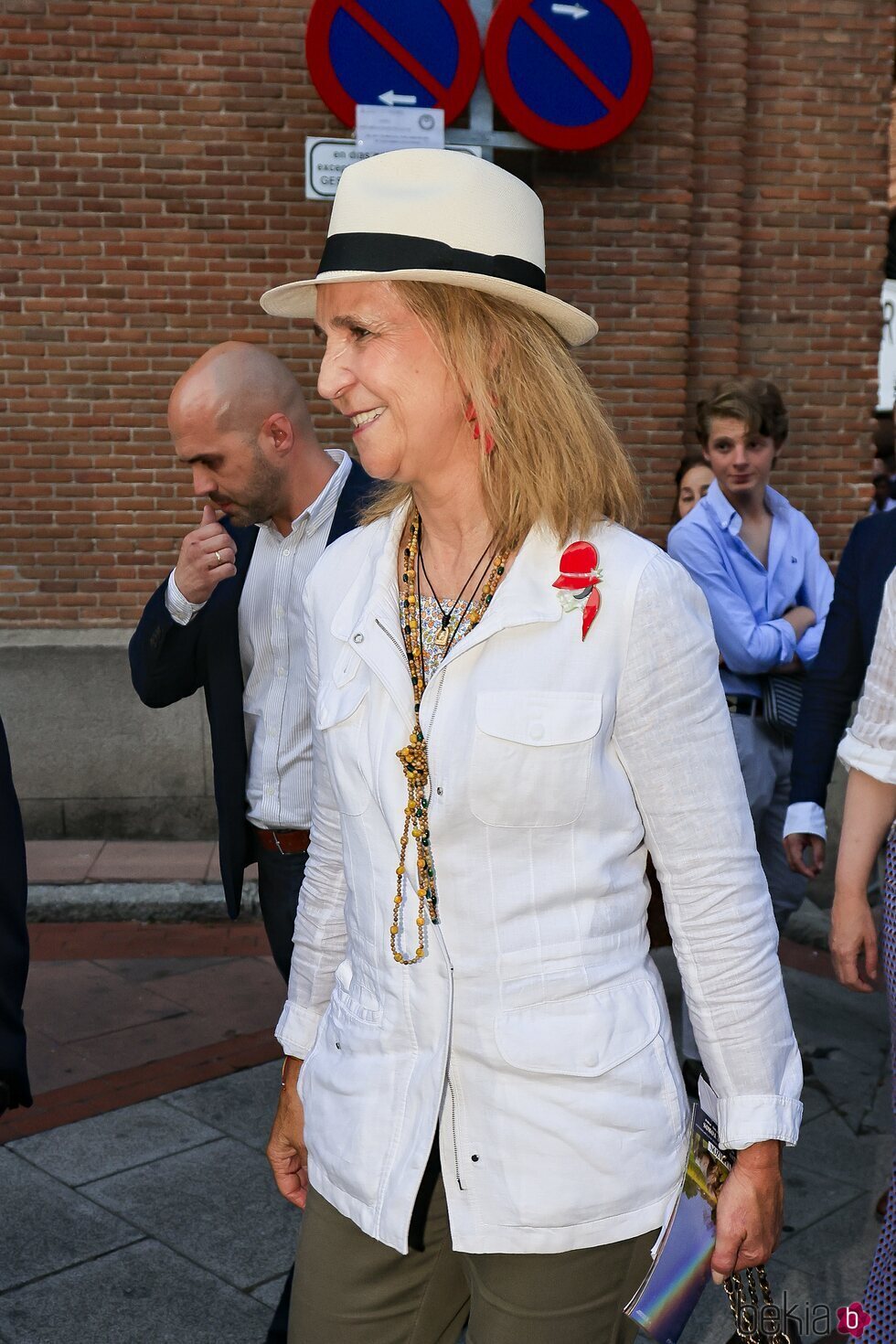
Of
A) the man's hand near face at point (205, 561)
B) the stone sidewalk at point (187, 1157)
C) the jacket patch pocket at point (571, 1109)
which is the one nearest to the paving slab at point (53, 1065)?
the stone sidewalk at point (187, 1157)

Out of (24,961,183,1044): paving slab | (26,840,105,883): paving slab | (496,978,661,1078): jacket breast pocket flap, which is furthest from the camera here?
(26,840,105,883): paving slab

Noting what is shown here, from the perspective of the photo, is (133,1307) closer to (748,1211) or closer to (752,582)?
(748,1211)

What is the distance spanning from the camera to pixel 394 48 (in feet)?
24.6

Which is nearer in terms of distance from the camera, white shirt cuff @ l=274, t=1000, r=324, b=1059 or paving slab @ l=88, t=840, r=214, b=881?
white shirt cuff @ l=274, t=1000, r=324, b=1059

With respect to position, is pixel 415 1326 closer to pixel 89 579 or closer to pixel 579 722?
pixel 579 722

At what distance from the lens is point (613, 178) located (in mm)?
8047

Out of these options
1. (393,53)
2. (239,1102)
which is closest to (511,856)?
(239,1102)

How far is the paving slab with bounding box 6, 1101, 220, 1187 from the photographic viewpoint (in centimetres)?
399

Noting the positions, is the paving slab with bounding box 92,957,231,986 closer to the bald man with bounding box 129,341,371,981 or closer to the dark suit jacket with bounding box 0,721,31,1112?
the bald man with bounding box 129,341,371,981

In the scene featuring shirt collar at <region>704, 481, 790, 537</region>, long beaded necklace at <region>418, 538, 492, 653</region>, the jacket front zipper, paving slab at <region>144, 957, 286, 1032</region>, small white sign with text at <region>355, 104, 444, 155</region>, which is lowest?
paving slab at <region>144, 957, 286, 1032</region>

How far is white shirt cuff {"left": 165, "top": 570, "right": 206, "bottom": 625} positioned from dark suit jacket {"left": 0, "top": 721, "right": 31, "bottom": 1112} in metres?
1.17

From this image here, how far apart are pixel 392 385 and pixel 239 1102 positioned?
3.27 m

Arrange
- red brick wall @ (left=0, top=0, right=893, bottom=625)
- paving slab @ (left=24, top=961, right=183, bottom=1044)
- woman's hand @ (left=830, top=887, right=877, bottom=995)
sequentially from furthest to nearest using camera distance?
red brick wall @ (left=0, top=0, right=893, bottom=625) < paving slab @ (left=24, top=961, right=183, bottom=1044) < woman's hand @ (left=830, top=887, right=877, bottom=995)

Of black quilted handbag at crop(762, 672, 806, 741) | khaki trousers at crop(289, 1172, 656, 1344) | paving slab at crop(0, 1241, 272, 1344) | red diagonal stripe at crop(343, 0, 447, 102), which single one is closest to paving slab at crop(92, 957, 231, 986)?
paving slab at crop(0, 1241, 272, 1344)
